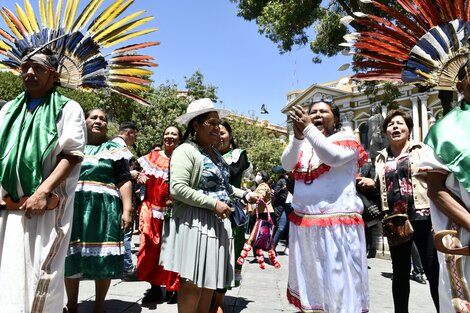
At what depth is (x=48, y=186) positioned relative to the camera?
7.68 ft

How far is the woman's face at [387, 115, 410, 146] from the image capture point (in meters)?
3.56

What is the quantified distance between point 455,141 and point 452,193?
0.25 meters

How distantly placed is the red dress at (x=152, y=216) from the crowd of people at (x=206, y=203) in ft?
2.47

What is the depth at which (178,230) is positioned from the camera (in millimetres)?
2801

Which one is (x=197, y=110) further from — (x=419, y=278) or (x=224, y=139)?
(x=419, y=278)

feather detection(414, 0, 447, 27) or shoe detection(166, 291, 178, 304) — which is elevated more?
feather detection(414, 0, 447, 27)

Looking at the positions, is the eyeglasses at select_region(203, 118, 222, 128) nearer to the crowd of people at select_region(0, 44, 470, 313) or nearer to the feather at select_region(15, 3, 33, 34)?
the crowd of people at select_region(0, 44, 470, 313)

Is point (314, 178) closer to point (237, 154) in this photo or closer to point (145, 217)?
point (237, 154)

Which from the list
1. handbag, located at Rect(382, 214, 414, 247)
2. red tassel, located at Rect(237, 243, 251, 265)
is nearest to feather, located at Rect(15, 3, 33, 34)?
red tassel, located at Rect(237, 243, 251, 265)

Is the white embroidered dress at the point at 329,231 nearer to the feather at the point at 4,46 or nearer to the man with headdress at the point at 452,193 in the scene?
the man with headdress at the point at 452,193

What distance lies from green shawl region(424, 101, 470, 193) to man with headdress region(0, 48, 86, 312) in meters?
2.00

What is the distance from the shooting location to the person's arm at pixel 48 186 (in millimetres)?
2260

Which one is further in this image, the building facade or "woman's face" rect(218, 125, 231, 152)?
the building facade

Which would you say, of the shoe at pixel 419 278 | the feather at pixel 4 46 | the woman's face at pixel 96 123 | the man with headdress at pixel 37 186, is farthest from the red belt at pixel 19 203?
the shoe at pixel 419 278
